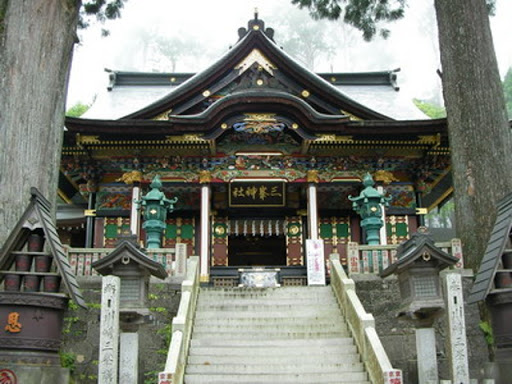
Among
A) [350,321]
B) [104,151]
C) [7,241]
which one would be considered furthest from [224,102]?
[7,241]

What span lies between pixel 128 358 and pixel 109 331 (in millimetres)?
711

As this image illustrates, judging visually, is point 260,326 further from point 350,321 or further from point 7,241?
point 7,241

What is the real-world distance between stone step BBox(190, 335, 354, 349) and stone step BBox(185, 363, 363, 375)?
2.07ft

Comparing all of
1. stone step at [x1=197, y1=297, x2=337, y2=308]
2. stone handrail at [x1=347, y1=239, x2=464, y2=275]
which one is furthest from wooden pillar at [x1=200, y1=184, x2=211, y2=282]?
stone handrail at [x1=347, y1=239, x2=464, y2=275]

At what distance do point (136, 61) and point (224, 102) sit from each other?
174 ft

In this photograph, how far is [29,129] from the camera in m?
9.00

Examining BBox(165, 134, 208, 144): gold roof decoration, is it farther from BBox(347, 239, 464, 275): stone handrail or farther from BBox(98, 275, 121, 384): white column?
BBox(98, 275, 121, 384): white column

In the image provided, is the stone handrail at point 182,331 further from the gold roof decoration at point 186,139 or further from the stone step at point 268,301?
the gold roof decoration at point 186,139

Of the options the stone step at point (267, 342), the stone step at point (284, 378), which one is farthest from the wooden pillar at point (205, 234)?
the stone step at point (284, 378)

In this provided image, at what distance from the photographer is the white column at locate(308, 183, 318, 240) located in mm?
14859

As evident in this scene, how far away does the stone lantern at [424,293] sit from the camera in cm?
804

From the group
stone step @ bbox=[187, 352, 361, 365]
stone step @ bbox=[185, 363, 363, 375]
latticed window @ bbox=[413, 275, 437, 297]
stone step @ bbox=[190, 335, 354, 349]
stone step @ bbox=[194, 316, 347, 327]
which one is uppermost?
latticed window @ bbox=[413, 275, 437, 297]

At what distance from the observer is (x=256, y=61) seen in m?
16.0

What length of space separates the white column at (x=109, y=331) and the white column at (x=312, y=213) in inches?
314
